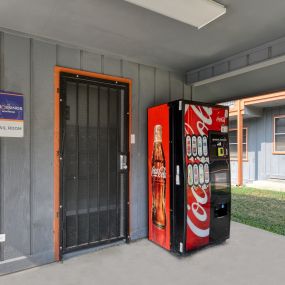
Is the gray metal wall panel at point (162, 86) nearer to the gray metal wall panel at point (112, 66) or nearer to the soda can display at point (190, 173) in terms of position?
the gray metal wall panel at point (112, 66)

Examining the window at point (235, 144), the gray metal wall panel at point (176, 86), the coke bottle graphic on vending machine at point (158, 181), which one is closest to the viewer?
the coke bottle graphic on vending machine at point (158, 181)

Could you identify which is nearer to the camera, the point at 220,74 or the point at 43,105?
the point at 43,105

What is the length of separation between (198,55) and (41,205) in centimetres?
268

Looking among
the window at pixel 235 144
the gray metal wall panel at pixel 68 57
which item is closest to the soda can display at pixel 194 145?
the gray metal wall panel at pixel 68 57

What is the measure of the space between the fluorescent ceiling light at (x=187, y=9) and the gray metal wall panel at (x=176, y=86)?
1.53 meters

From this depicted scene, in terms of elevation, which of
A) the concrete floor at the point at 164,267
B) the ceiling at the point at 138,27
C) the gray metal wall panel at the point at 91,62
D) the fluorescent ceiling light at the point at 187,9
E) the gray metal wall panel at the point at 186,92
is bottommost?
the concrete floor at the point at 164,267

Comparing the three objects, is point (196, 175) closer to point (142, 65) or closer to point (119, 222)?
point (119, 222)

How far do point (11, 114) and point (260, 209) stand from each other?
507 centimetres

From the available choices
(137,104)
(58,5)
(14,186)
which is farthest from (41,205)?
(58,5)

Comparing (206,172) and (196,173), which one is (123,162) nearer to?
(196,173)

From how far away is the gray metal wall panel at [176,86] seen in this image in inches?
148

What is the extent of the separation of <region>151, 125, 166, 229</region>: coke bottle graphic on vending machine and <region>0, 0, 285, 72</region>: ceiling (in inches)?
41.7

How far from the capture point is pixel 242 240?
3363 mm

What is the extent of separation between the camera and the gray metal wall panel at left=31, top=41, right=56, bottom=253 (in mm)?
2592
